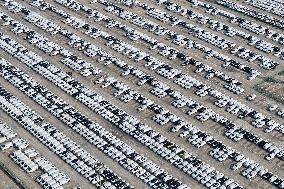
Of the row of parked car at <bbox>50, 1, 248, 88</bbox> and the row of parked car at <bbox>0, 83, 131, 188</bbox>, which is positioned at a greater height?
the row of parked car at <bbox>50, 1, 248, 88</bbox>

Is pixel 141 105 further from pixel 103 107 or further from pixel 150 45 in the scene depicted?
pixel 150 45

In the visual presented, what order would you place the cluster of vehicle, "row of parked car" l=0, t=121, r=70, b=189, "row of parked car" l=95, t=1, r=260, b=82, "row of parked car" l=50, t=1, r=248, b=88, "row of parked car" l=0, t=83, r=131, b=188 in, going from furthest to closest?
"row of parked car" l=95, t=1, r=260, b=82
"row of parked car" l=50, t=1, r=248, b=88
the cluster of vehicle
"row of parked car" l=0, t=83, r=131, b=188
"row of parked car" l=0, t=121, r=70, b=189

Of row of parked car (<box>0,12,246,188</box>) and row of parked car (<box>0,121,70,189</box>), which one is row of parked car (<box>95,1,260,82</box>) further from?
row of parked car (<box>0,121,70,189</box>)

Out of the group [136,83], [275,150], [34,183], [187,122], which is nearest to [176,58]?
[136,83]

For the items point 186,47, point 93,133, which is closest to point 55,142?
point 93,133

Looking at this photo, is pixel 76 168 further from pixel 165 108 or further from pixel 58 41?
pixel 58 41

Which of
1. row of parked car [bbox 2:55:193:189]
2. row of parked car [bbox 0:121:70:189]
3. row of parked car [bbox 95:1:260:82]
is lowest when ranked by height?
row of parked car [bbox 0:121:70:189]

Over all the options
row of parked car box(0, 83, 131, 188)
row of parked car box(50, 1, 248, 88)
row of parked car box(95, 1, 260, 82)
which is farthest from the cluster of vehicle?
row of parked car box(95, 1, 260, 82)

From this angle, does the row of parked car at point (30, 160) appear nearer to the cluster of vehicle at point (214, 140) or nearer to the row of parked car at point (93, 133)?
the row of parked car at point (93, 133)

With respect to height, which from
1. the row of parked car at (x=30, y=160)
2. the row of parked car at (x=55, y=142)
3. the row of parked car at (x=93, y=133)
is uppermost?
the row of parked car at (x=93, y=133)

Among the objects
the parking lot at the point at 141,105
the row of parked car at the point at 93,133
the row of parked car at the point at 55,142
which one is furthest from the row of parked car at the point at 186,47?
the row of parked car at the point at 55,142

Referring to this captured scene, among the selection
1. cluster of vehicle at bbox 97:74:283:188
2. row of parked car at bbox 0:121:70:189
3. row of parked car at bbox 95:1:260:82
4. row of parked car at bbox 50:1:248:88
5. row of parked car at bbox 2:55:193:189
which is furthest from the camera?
row of parked car at bbox 95:1:260:82
